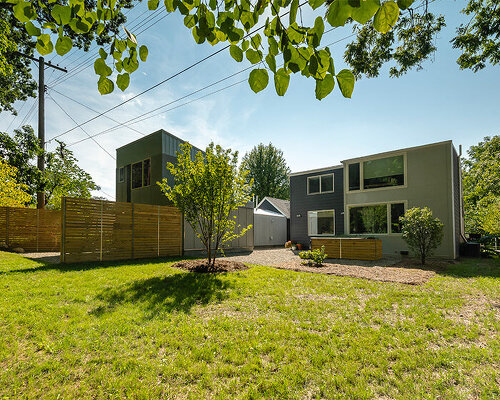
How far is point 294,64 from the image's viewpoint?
1171mm

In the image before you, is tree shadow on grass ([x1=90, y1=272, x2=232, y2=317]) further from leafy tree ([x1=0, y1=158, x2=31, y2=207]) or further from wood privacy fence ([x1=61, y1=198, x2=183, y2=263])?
leafy tree ([x1=0, y1=158, x2=31, y2=207])

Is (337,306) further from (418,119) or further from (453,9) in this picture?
(418,119)

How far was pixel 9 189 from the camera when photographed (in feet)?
44.3

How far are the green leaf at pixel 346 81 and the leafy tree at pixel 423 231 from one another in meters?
10.00

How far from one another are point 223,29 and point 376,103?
7747mm

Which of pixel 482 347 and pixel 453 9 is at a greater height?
pixel 453 9

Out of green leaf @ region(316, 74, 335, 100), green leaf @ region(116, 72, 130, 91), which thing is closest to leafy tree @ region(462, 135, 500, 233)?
green leaf @ region(316, 74, 335, 100)

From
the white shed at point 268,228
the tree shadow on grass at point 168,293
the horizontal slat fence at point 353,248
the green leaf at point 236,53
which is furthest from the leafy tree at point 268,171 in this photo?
the green leaf at point 236,53

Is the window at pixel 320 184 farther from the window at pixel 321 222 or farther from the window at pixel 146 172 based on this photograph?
the window at pixel 146 172

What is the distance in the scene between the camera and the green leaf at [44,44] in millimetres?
1254

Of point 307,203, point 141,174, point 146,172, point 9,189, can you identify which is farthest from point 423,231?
point 9,189

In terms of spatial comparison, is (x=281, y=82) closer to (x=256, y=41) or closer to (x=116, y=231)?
(x=256, y=41)

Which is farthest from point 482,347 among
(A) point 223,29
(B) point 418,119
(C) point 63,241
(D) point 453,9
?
(C) point 63,241

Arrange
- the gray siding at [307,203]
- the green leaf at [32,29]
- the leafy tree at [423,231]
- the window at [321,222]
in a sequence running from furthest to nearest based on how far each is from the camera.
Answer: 1. the window at [321,222]
2. the gray siding at [307,203]
3. the leafy tree at [423,231]
4. the green leaf at [32,29]
